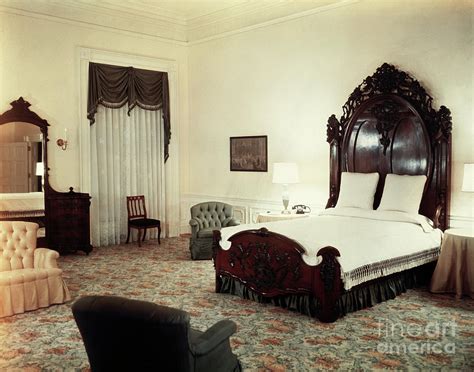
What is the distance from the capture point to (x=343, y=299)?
15.8 feet

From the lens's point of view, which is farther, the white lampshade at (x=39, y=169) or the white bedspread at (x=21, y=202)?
the white lampshade at (x=39, y=169)

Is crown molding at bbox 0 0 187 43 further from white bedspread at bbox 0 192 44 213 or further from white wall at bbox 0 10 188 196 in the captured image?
white bedspread at bbox 0 192 44 213

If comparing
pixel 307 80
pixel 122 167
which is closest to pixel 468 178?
pixel 307 80

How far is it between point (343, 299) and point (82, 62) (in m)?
5.61

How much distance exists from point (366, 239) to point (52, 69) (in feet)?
17.6

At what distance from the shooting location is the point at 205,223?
7.63 meters

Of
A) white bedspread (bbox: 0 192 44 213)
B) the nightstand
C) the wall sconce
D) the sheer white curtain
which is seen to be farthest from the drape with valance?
the nightstand

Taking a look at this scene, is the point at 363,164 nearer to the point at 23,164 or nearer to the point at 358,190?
the point at 358,190

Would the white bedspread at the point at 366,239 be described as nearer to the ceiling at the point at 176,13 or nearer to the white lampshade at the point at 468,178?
the white lampshade at the point at 468,178

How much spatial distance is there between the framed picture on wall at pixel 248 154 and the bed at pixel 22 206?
3.08m

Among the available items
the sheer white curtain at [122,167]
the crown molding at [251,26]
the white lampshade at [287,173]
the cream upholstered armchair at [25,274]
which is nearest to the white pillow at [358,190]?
the white lampshade at [287,173]

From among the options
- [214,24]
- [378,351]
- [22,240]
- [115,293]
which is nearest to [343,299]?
[378,351]

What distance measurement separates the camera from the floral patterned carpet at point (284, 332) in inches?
149

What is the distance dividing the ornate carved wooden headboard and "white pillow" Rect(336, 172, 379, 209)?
16cm
